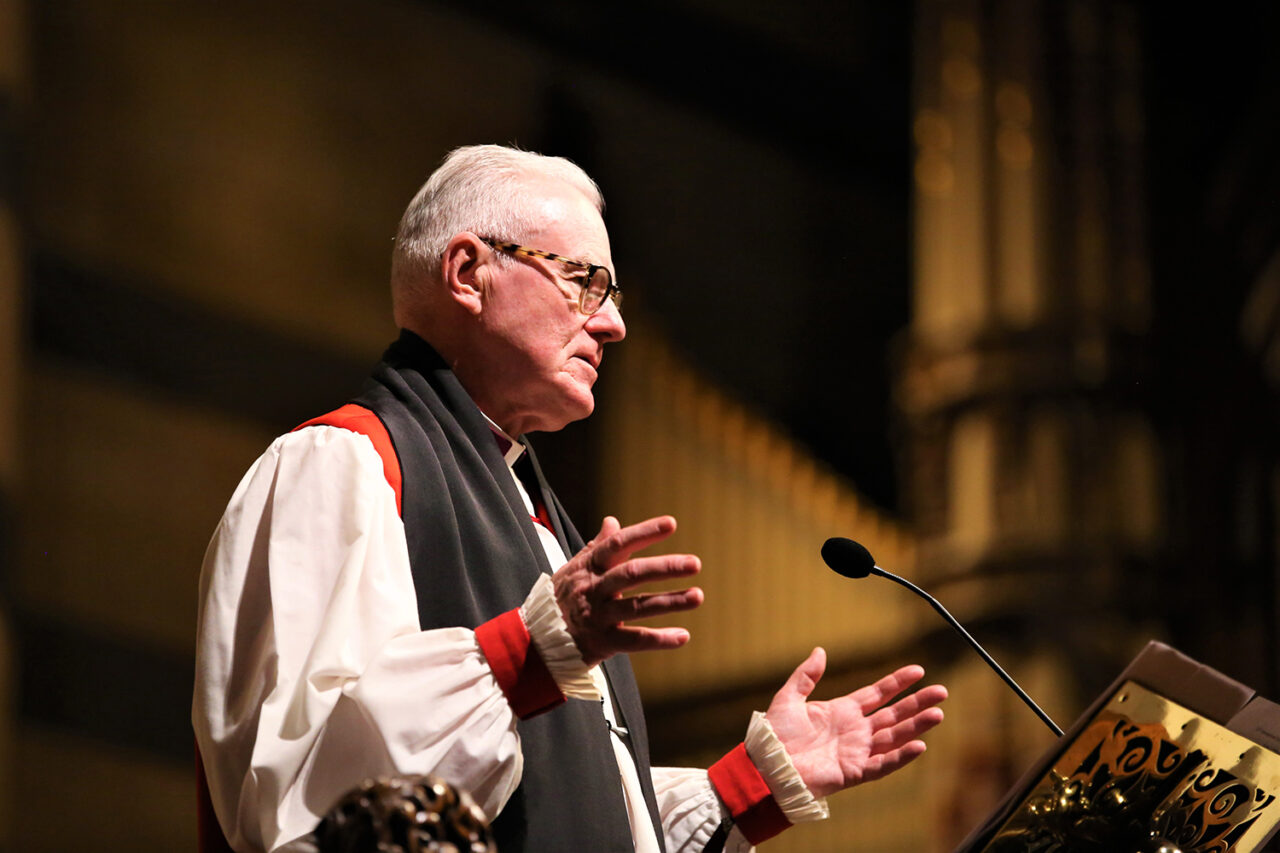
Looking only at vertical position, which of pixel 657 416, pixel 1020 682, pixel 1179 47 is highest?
pixel 1179 47

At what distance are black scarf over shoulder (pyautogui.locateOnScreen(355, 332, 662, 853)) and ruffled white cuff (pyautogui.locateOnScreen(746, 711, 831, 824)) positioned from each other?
0.16 m

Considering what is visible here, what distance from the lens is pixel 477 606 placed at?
206 cm

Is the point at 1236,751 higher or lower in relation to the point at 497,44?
lower

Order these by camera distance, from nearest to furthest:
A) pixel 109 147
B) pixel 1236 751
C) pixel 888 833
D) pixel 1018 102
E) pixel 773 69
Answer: pixel 1236 751, pixel 109 147, pixel 888 833, pixel 1018 102, pixel 773 69

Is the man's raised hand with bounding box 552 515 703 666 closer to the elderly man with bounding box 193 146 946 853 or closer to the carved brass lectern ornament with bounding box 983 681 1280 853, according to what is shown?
the elderly man with bounding box 193 146 946 853

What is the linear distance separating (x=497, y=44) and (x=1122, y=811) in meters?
4.00

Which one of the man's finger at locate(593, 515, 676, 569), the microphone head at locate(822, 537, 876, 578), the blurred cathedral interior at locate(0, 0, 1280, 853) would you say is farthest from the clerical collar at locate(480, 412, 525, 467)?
the blurred cathedral interior at locate(0, 0, 1280, 853)

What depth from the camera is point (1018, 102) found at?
5188 millimetres

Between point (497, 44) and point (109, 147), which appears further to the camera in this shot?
point (497, 44)

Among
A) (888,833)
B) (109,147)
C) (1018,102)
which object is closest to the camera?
Answer: (109,147)

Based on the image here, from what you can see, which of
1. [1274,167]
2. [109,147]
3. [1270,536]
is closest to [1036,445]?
[1270,536]

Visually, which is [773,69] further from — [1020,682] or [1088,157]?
[1020,682]

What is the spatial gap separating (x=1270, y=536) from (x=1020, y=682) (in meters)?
0.87

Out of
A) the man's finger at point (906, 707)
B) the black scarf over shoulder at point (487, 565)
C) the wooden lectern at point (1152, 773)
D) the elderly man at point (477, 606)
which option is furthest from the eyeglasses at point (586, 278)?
the wooden lectern at point (1152, 773)
